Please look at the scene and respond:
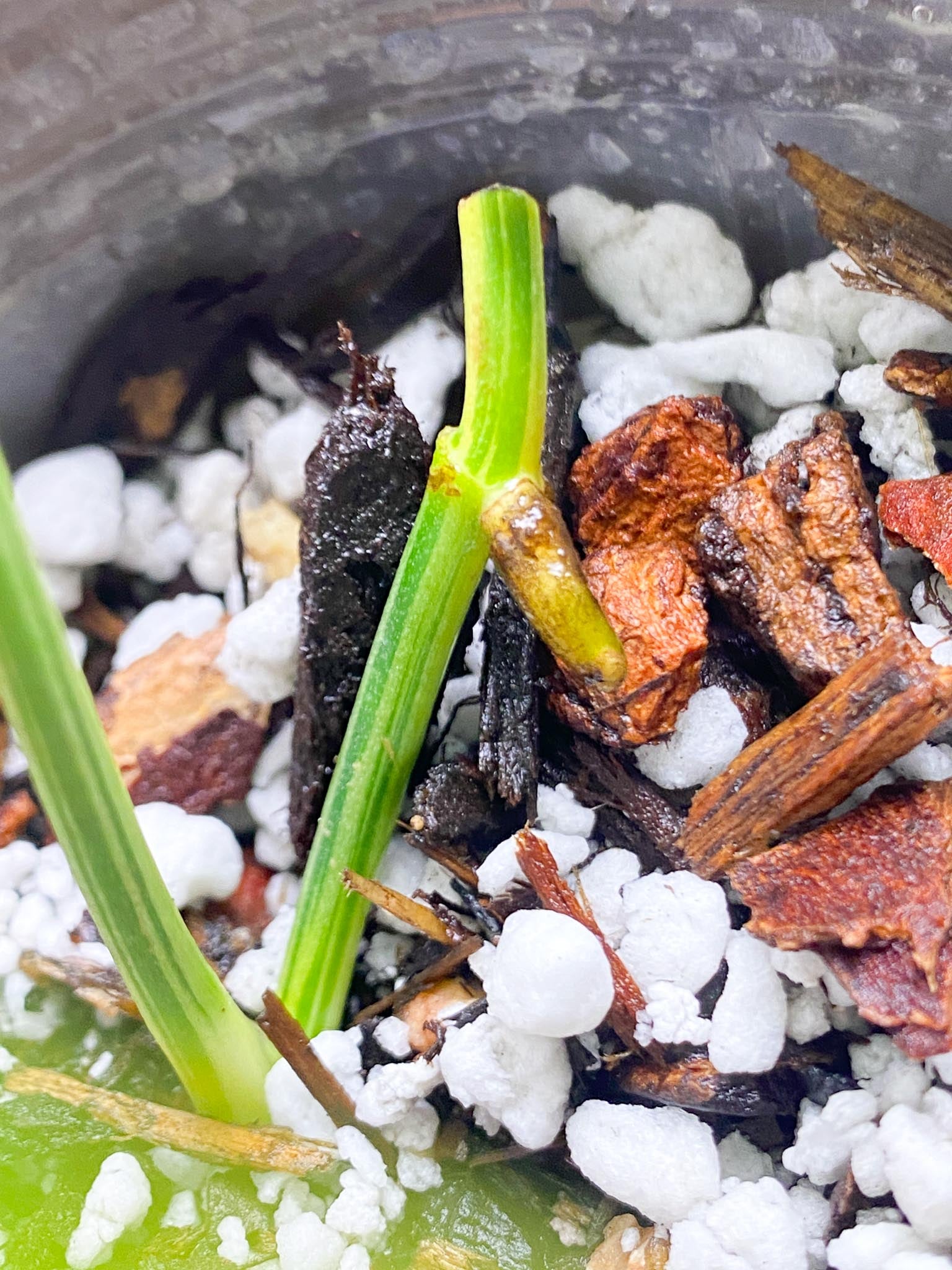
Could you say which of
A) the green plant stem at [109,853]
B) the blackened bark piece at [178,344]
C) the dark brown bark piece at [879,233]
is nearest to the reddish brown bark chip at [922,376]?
the dark brown bark piece at [879,233]

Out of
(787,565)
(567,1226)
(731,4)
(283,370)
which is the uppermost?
(731,4)

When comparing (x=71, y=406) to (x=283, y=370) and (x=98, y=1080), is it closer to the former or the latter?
(x=283, y=370)

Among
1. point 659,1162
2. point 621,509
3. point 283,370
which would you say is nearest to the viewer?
point 659,1162

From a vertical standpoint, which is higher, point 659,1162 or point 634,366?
point 634,366

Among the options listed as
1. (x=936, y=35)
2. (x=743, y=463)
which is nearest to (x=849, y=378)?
(x=743, y=463)

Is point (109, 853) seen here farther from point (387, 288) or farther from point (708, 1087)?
point (387, 288)
